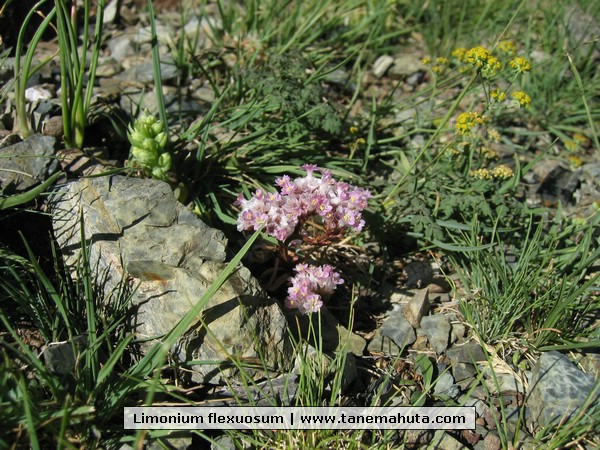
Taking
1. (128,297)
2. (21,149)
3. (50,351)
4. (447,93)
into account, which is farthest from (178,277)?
(447,93)

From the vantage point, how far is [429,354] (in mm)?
2951

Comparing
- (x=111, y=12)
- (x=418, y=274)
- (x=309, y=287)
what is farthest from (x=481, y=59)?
(x=111, y=12)

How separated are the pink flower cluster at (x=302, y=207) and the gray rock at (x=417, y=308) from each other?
23.0 inches

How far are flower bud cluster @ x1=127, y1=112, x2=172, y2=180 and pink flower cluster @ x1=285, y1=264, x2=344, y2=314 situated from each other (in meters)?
0.92

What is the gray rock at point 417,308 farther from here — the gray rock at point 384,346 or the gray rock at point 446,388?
the gray rock at point 446,388

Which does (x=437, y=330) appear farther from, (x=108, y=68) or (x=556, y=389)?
(x=108, y=68)

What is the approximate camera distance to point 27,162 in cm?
301

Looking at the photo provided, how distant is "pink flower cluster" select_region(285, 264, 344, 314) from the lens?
106 inches

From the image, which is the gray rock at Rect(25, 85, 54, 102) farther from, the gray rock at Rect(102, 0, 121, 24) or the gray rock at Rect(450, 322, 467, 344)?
the gray rock at Rect(450, 322, 467, 344)

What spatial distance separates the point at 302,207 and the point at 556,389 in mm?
1420

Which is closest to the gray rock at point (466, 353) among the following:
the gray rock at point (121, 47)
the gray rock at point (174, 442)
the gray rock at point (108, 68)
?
the gray rock at point (174, 442)

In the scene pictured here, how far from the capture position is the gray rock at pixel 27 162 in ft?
9.62

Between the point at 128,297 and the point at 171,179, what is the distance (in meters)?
0.86
